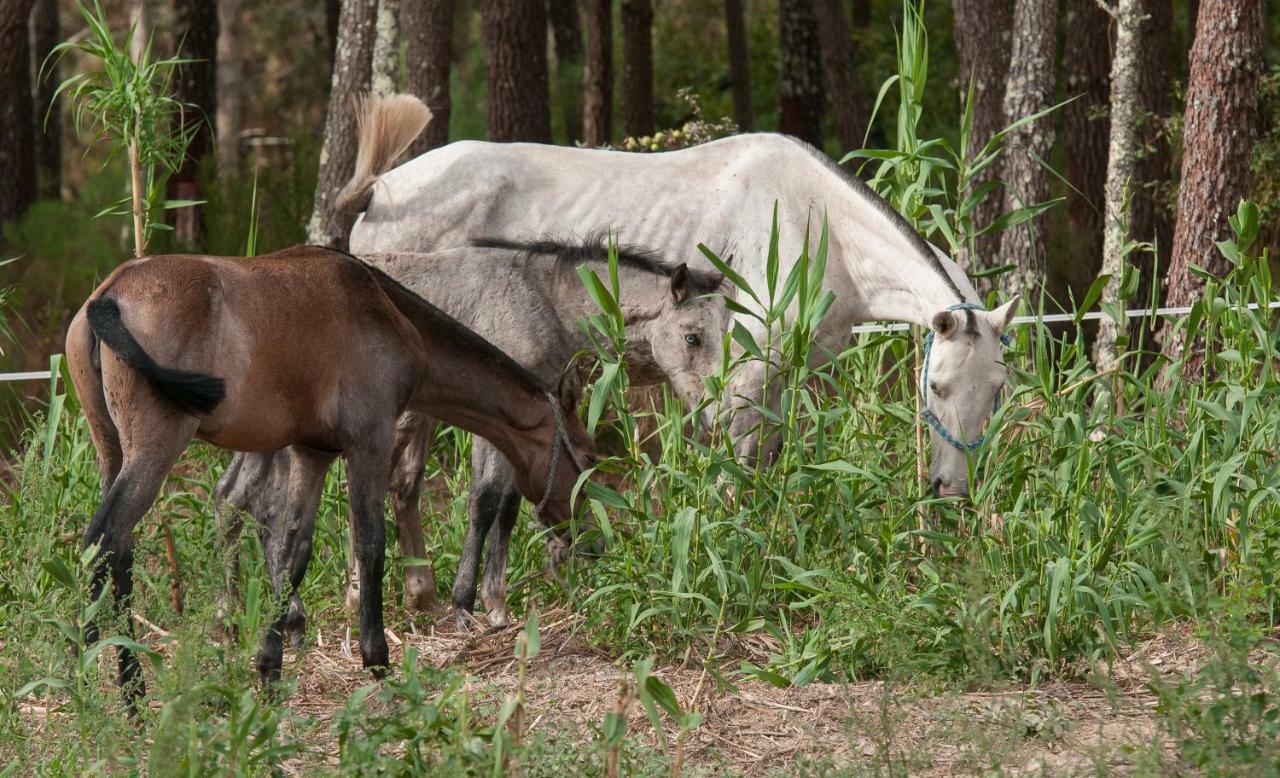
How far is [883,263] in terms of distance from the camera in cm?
614

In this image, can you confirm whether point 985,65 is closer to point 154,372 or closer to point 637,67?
point 637,67

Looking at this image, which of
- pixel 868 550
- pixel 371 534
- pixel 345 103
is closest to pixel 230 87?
pixel 345 103

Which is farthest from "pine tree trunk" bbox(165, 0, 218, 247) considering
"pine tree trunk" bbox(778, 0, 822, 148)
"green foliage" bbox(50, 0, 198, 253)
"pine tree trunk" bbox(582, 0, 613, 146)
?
"green foliage" bbox(50, 0, 198, 253)

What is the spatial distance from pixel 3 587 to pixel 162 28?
60.2ft

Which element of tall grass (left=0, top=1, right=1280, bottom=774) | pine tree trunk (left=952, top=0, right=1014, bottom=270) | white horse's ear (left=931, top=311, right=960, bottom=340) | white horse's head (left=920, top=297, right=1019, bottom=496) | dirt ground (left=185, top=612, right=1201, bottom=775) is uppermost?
pine tree trunk (left=952, top=0, right=1014, bottom=270)

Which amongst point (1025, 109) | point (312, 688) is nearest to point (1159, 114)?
point (1025, 109)

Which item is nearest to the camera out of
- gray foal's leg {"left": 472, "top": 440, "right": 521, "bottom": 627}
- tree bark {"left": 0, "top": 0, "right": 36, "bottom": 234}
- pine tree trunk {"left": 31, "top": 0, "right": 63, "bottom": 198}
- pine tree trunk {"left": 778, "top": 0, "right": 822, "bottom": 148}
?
gray foal's leg {"left": 472, "top": 440, "right": 521, "bottom": 627}

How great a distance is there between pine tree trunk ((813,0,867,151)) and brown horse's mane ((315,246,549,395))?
931 centimetres

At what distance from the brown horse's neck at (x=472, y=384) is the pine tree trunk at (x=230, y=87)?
45.7ft

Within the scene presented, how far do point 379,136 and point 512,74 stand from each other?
6.07 metres

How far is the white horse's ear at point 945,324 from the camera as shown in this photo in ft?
18.0

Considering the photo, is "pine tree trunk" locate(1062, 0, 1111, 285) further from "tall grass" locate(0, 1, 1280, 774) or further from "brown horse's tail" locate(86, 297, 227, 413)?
"brown horse's tail" locate(86, 297, 227, 413)

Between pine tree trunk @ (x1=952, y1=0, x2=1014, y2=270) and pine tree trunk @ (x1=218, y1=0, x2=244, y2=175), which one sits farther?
pine tree trunk @ (x1=218, y1=0, x2=244, y2=175)

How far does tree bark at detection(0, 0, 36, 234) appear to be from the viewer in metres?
11.9
